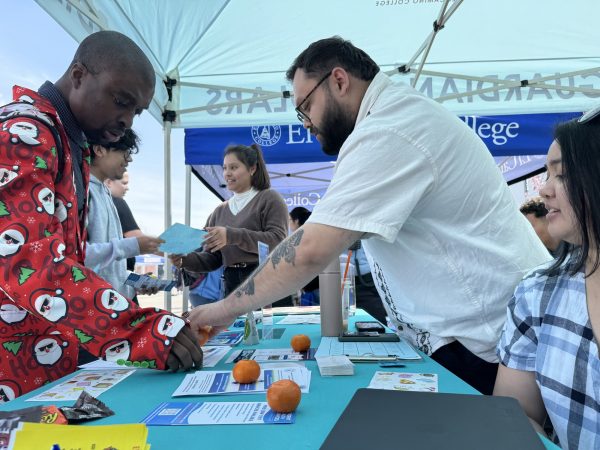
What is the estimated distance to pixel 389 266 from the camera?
125 centimetres

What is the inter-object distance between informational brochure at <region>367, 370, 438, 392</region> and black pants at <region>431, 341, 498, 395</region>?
26 cm

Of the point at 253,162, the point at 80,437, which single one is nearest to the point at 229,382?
the point at 80,437

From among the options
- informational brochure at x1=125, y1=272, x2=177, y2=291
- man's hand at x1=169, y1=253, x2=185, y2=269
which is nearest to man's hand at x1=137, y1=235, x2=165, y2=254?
man's hand at x1=169, y1=253, x2=185, y2=269

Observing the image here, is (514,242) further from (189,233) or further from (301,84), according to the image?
(189,233)

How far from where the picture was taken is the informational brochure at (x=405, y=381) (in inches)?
32.0

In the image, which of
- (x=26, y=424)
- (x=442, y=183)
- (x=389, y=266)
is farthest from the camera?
(x=389, y=266)

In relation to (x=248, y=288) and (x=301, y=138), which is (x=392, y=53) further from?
(x=248, y=288)

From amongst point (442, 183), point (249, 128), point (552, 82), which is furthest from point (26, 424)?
point (552, 82)

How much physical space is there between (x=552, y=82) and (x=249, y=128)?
2.31 meters

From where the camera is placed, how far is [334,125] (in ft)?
4.70

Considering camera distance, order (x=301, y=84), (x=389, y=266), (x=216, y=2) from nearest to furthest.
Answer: (x=389, y=266)
(x=301, y=84)
(x=216, y=2)

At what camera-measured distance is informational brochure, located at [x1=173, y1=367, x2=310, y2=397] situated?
2.74 ft

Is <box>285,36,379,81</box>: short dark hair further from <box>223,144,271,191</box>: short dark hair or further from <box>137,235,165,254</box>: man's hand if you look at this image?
<box>223,144,271,191</box>: short dark hair

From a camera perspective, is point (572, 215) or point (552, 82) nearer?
point (572, 215)
